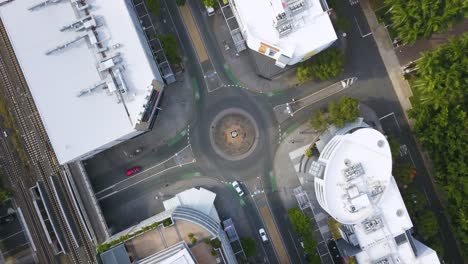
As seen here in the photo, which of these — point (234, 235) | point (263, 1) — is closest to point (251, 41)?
point (263, 1)

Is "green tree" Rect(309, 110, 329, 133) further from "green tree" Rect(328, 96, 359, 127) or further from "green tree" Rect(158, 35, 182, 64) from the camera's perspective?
"green tree" Rect(158, 35, 182, 64)

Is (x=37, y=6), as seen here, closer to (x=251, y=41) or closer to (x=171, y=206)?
(x=251, y=41)

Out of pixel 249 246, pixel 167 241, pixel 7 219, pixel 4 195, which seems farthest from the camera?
pixel 7 219

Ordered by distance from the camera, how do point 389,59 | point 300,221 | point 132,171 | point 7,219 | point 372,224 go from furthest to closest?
point 389,59 → point 132,171 → point 7,219 → point 300,221 → point 372,224

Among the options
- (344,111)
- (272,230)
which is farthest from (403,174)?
(272,230)

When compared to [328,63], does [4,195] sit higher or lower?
lower

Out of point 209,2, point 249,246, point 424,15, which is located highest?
point 209,2

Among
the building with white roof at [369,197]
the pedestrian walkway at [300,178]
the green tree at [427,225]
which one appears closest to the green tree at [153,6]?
the pedestrian walkway at [300,178]

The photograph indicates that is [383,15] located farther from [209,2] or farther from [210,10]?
[209,2]
